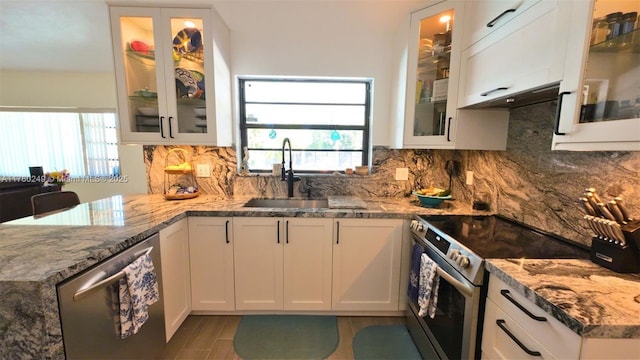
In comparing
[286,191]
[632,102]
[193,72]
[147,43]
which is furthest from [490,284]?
[147,43]

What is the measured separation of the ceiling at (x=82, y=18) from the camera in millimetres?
2221

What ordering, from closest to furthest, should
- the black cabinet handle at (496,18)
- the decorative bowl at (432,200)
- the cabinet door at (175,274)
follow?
1. the black cabinet handle at (496,18)
2. the cabinet door at (175,274)
3. the decorative bowl at (432,200)

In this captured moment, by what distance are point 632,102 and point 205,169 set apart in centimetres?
263

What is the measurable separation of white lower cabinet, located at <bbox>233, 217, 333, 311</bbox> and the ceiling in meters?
1.82

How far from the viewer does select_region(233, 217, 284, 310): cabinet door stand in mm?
1885

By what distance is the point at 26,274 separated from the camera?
33.1 inches

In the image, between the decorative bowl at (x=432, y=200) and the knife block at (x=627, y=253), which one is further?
the decorative bowl at (x=432, y=200)

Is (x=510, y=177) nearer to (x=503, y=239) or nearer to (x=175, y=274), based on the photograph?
(x=503, y=239)

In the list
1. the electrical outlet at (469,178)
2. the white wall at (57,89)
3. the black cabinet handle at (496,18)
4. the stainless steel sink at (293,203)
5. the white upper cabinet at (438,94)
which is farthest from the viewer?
the white wall at (57,89)

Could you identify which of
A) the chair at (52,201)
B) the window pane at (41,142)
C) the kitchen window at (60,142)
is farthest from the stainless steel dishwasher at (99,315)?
the window pane at (41,142)

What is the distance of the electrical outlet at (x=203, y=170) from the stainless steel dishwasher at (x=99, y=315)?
1.04 m

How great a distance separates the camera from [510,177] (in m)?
1.76

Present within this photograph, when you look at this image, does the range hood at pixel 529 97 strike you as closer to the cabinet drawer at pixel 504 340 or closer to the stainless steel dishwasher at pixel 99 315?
the cabinet drawer at pixel 504 340

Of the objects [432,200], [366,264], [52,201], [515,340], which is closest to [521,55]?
[432,200]
